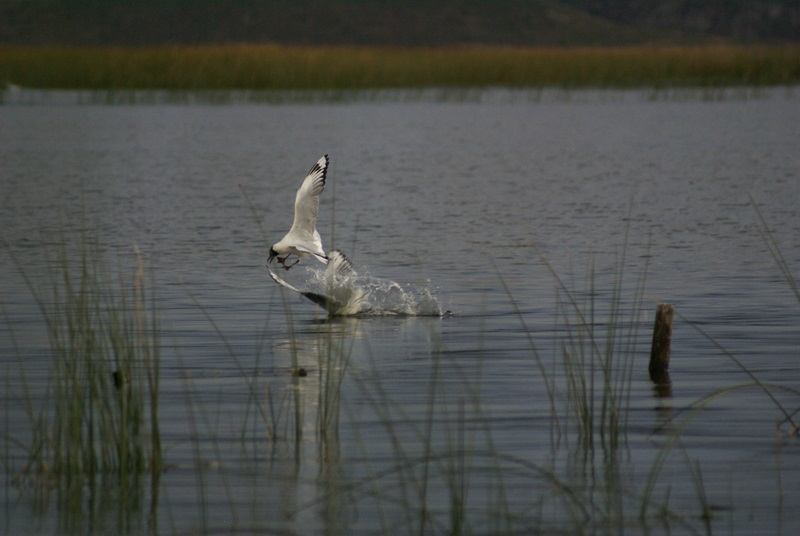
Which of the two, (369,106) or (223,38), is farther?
(223,38)

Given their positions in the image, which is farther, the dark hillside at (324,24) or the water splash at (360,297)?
the dark hillside at (324,24)

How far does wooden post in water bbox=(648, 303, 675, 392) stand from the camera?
340 inches

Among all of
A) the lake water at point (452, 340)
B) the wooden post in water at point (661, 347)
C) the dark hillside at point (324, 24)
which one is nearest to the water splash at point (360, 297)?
the lake water at point (452, 340)

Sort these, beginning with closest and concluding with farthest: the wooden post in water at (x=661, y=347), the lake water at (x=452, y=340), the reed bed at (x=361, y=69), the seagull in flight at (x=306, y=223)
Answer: the lake water at (x=452, y=340)
the wooden post in water at (x=661, y=347)
the seagull in flight at (x=306, y=223)
the reed bed at (x=361, y=69)

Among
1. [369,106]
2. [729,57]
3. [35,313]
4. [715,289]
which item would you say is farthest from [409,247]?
[729,57]

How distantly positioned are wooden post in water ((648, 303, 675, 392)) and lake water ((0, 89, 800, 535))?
0.47 feet

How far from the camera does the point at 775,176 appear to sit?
77.0ft

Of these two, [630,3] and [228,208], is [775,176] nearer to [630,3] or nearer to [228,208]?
[228,208]

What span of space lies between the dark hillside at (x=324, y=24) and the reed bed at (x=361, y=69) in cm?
8005

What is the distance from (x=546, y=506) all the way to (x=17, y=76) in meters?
42.4

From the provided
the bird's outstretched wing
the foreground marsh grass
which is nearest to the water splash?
the bird's outstretched wing

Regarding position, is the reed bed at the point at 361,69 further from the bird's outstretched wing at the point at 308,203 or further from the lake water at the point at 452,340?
the bird's outstretched wing at the point at 308,203

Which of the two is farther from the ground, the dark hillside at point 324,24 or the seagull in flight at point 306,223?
the seagull in flight at point 306,223

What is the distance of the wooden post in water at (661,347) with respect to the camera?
340 inches
